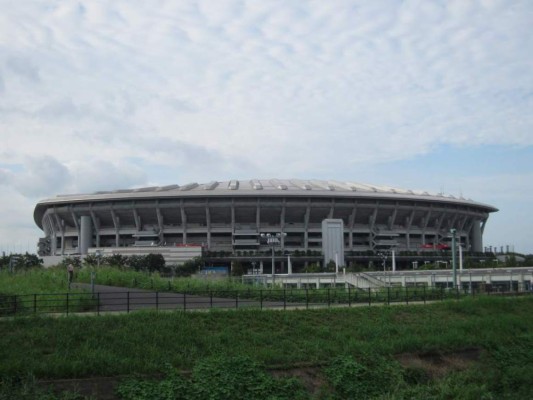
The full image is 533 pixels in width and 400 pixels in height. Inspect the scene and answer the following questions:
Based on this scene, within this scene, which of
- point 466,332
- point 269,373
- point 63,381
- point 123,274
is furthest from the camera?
point 123,274

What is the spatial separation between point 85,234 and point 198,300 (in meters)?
76.0

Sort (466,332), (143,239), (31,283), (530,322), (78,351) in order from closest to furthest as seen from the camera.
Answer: (78,351), (466,332), (530,322), (31,283), (143,239)

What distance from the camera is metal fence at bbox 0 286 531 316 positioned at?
24239 mm

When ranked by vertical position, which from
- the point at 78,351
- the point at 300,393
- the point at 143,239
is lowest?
the point at 300,393

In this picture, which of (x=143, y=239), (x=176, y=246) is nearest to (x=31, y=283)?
(x=176, y=246)

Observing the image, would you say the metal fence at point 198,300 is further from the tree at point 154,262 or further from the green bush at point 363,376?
the tree at point 154,262

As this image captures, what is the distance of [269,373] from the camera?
698 inches

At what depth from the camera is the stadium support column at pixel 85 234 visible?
337 ft

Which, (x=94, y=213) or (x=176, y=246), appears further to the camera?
(x=94, y=213)

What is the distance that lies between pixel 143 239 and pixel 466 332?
270 feet

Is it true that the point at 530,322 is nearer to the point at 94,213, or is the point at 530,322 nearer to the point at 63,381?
the point at 63,381

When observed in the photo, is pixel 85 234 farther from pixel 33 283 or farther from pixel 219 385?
pixel 219 385

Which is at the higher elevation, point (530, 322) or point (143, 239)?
point (143, 239)

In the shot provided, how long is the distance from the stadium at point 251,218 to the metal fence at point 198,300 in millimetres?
57561
